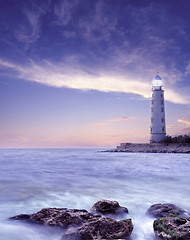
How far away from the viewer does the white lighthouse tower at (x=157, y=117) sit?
151 ft

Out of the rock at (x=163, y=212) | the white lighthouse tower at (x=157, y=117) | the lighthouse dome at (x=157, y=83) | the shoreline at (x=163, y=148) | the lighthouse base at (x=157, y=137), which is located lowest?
the rock at (x=163, y=212)

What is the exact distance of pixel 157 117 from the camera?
151 ft

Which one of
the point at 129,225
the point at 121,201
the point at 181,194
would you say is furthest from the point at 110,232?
the point at 181,194

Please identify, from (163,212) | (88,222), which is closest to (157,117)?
(163,212)

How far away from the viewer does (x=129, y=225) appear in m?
4.23

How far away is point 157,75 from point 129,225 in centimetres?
4928

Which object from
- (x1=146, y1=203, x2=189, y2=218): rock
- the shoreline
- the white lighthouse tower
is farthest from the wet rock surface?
the white lighthouse tower

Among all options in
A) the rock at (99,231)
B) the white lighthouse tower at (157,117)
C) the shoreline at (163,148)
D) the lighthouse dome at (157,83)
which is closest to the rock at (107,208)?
the rock at (99,231)

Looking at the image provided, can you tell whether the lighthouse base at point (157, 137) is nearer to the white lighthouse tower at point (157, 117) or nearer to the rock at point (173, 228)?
the white lighthouse tower at point (157, 117)

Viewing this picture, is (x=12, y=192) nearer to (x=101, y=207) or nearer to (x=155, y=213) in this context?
(x=101, y=207)

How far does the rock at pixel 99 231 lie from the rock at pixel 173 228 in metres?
0.57

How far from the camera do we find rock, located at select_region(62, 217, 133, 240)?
373 centimetres

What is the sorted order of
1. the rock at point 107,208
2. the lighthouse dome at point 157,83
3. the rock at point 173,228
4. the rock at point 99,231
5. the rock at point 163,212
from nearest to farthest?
the rock at point 173,228, the rock at point 99,231, the rock at point 163,212, the rock at point 107,208, the lighthouse dome at point 157,83

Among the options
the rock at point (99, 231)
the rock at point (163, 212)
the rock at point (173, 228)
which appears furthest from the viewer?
the rock at point (163, 212)
